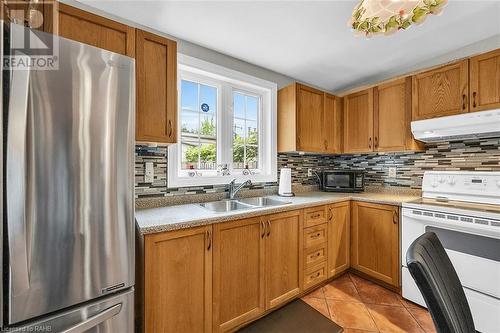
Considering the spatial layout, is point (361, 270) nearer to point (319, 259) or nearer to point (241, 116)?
point (319, 259)

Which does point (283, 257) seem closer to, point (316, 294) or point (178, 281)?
point (316, 294)

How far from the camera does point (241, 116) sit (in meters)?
2.47

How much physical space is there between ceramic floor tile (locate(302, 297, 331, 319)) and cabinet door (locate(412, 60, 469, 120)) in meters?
1.96

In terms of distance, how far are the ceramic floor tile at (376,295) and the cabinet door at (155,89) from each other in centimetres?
216

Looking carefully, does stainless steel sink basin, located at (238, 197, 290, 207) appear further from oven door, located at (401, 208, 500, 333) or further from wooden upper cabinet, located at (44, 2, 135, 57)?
wooden upper cabinet, located at (44, 2, 135, 57)

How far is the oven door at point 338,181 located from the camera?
2.67 meters

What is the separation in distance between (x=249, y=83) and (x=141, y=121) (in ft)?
4.38

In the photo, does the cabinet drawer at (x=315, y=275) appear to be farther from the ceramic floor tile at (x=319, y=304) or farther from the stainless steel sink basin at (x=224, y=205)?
the stainless steel sink basin at (x=224, y=205)

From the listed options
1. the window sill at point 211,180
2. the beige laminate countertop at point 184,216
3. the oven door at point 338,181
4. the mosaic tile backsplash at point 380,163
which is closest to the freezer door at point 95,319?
the beige laminate countertop at point 184,216

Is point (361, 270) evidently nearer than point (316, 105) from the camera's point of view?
Yes

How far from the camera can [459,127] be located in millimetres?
1876

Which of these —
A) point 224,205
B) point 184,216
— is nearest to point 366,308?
point 224,205

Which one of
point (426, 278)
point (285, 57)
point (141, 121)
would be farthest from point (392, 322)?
point (285, 57)

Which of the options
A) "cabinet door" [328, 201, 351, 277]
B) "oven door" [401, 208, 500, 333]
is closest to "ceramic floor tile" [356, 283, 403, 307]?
"cabinet door" [328, 201, 351, 277]
